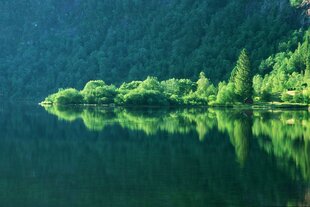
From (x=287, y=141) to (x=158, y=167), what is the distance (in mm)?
17073

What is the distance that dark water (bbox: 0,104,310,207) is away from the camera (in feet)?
99.6

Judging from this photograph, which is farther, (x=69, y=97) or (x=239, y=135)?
(x=69, y=97)

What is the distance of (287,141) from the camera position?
52188mm

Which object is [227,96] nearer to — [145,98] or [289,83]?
[289,83]

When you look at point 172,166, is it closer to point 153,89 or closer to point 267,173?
point 267,173

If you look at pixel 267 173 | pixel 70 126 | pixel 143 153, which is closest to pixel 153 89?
pixel 70 126

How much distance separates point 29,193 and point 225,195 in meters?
10.3

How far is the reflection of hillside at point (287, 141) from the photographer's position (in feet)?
136

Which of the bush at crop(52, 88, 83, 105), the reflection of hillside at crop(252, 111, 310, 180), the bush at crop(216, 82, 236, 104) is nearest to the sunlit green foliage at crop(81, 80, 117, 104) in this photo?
the bush at crop(52, 88, 83, 105)

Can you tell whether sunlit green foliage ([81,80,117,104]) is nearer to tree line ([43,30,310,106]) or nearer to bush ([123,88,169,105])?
tree line ([43,30,310,106])

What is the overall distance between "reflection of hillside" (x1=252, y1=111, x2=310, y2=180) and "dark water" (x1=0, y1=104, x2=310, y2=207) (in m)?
0.07

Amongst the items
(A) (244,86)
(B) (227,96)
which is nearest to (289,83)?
(A) (244,86)

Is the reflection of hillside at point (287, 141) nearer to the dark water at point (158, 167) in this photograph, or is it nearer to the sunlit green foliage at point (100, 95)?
the dark water at point (158, 167)

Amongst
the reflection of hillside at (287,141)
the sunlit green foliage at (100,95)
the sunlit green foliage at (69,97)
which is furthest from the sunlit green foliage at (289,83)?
the reflection of hillside at (287,141)
